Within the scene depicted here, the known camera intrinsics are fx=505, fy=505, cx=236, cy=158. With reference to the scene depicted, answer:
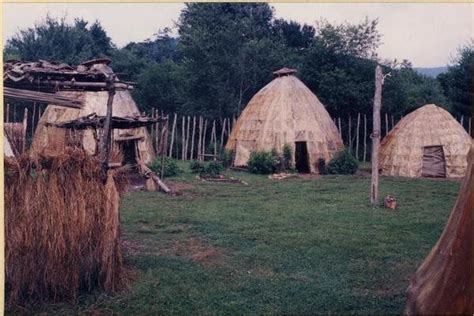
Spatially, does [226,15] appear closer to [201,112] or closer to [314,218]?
[201,112]

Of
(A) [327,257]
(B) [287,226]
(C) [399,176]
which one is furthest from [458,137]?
(A) [327,257]

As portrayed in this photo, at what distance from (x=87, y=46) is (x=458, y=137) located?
20192mm

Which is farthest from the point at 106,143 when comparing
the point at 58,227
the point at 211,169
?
the point at 211,169

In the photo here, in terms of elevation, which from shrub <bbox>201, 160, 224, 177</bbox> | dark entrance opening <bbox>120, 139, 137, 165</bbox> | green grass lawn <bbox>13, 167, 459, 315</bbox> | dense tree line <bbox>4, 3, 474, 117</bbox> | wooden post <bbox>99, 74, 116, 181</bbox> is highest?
dense tree line <bbox>4, 3, 474, 117</bbox>

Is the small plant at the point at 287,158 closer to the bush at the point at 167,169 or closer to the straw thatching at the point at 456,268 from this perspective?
the bush at the point at 167,169

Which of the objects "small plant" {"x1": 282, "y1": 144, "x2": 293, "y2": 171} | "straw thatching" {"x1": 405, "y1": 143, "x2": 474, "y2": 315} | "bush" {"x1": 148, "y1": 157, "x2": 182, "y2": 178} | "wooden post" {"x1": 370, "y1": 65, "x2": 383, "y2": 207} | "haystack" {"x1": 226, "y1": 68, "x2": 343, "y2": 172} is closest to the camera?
"straw thatching" {"x1": 405, "y1": 143, "x2": 474, "y2": 315}

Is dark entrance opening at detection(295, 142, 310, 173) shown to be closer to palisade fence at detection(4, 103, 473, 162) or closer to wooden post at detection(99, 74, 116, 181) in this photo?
palisade fence at detection(4, 103, 473, 162)

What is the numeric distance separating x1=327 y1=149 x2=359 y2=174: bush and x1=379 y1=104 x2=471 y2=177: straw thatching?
1278mm

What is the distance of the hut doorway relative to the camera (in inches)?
733

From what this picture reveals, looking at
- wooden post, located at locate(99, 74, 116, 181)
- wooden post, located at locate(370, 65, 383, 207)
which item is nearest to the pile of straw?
wooden post, located at locate(99, 74, 116, 181)

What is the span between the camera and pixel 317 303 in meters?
5.97

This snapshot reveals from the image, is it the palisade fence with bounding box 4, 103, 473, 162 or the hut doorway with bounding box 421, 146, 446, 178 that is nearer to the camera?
the hut doorway with bounding box 421, 146, 446, 178

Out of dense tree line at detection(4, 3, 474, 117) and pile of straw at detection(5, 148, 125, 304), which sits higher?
dense tree line at detection(4, 3, 474, 117)

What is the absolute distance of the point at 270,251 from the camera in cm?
814
